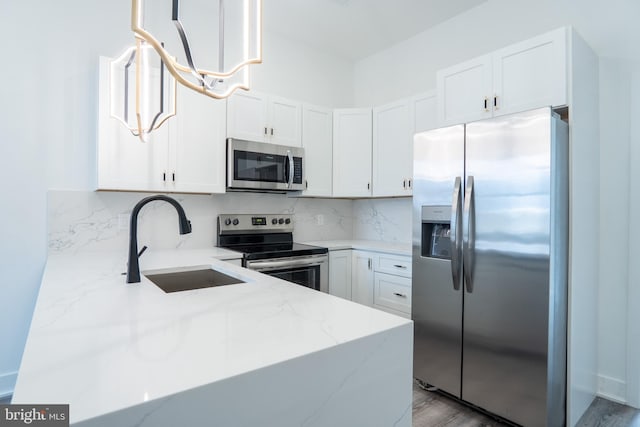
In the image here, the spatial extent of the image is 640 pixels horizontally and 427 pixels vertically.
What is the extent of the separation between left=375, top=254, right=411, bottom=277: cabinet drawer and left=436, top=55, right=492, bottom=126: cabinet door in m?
1.13

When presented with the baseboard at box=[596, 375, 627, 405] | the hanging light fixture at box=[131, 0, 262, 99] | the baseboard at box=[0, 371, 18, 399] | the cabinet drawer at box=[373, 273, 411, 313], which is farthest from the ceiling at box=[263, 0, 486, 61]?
the baseboard at box=[0, 371, 18, 399]

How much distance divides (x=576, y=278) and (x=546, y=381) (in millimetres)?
615

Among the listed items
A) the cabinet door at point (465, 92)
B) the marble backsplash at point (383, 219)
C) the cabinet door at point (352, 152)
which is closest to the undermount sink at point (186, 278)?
the cabinet door at point (352, 152)

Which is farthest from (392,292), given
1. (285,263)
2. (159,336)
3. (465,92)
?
(159,336)

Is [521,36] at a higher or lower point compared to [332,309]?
higher

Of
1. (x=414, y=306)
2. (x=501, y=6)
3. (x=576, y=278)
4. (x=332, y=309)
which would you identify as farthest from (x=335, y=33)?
(x=332, y=309)

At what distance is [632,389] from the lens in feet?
7.33

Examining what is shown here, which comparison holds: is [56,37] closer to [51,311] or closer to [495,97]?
[51,311]

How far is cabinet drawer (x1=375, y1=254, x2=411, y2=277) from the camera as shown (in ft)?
9.55

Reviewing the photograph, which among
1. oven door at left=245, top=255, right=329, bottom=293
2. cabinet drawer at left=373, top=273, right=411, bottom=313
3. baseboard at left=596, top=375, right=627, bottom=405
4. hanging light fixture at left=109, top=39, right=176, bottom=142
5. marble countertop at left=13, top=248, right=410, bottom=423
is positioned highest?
hanging light fixture at left=109, top=39, right=176, bottom=142

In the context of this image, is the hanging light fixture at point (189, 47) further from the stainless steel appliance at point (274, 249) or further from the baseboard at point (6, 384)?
the baseboard at point (6, 384)

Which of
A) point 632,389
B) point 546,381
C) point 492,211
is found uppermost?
point 492,211

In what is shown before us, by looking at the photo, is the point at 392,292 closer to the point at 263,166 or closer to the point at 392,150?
the point at 392,150

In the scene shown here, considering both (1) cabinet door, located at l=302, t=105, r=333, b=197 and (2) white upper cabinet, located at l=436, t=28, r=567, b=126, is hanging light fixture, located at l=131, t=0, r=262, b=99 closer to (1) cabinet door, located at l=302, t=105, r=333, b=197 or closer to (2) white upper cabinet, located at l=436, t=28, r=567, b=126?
(2) white upper cabinet, located at l=436, t=28, r=567, b=126
